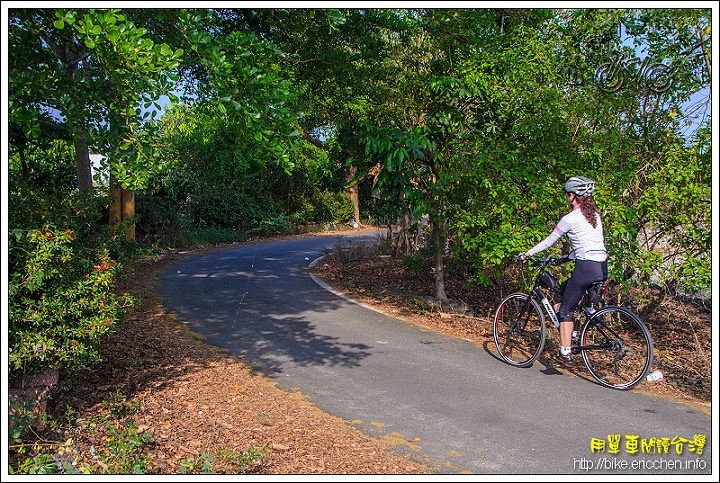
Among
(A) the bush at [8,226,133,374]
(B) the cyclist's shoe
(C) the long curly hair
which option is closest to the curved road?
(B) the cyclist's shoe

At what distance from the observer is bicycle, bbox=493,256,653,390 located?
6.54 meters

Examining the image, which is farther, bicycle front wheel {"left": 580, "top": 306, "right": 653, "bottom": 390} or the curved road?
bicycle front wheel {"left": 580, "top": 306, "right": 653, "bottom": 390}

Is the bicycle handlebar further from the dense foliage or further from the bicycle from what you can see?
the dense foliage

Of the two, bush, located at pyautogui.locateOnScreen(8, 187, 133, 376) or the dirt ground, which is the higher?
bush, located at pyautogui.locateOnScreen(8, 187, 133, 376)

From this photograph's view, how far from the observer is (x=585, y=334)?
6680 millimetres

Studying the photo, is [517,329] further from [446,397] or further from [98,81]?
[98,81]

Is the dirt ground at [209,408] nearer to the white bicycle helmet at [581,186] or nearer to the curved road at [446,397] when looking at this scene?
the curved road at [446,397]

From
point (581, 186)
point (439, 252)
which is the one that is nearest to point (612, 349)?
point (581, 186)

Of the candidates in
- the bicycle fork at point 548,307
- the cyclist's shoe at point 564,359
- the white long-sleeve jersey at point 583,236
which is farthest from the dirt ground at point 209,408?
the white long-sleeve jersey at point 583,236

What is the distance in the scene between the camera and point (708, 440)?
16.6 feet

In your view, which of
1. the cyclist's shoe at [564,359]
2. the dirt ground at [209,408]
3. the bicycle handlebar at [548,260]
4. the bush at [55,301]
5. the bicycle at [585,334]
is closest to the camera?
the dirt ground at [209,408]

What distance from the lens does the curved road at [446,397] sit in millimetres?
4738

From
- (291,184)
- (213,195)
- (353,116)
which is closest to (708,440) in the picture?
(353,116)

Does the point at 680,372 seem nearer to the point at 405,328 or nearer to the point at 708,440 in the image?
the point at 708,440
